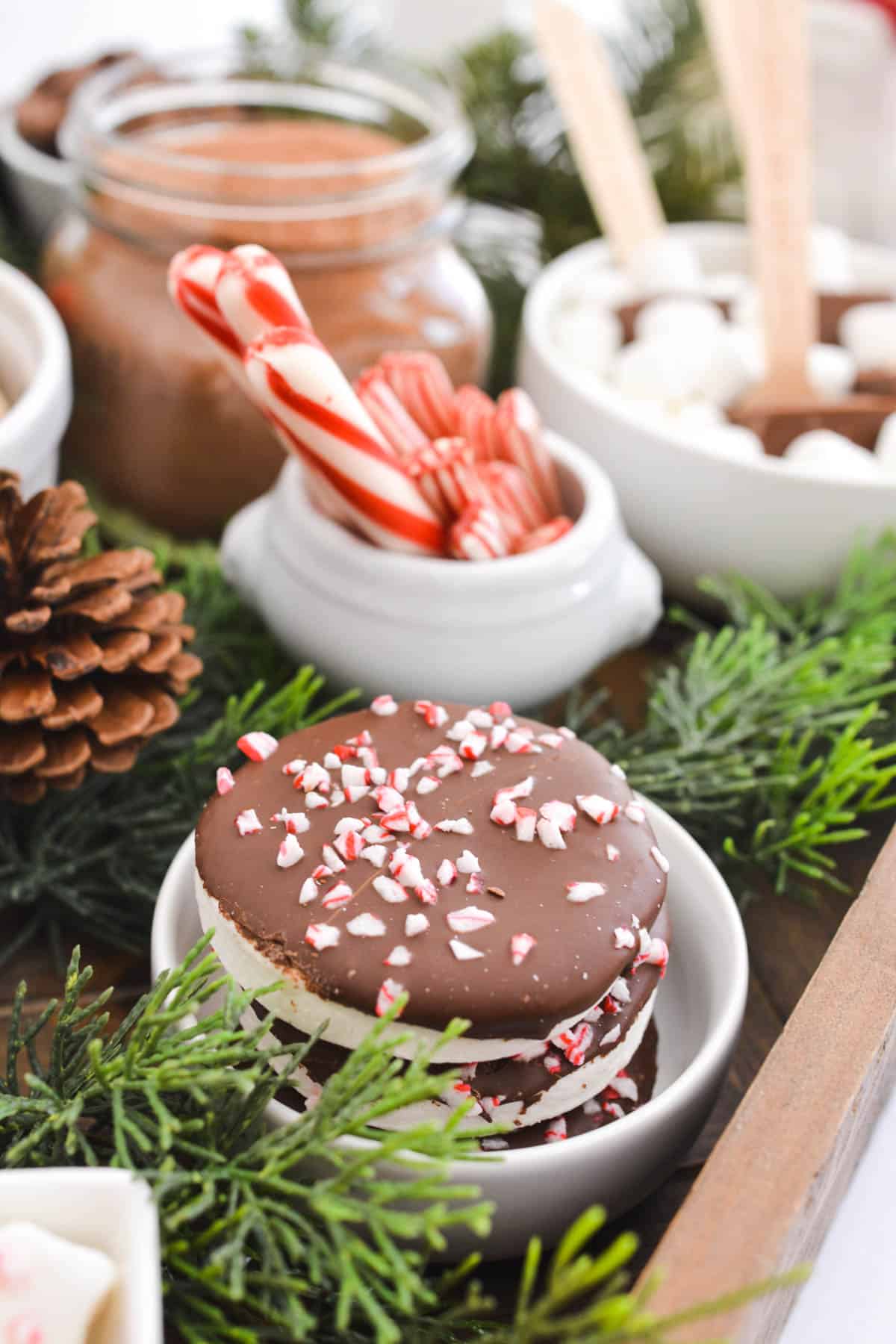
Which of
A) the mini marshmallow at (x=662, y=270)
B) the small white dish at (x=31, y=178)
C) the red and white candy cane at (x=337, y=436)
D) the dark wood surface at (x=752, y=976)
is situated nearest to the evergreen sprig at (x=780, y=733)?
the dark wood surface at (x=752, y=976)

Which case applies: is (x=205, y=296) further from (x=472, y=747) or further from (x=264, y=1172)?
(x=264, y=1172)

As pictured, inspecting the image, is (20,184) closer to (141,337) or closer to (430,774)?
(141,337)

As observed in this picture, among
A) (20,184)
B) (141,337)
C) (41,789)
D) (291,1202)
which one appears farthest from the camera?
(20,184)

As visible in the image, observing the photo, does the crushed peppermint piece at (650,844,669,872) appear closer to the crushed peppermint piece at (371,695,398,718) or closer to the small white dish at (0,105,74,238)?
the crushed peppermint piece at (371,695,398,718)

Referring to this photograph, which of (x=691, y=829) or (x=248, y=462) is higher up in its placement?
(x=248, y=462)

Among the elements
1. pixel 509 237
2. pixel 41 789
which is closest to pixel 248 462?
pixel 41 789

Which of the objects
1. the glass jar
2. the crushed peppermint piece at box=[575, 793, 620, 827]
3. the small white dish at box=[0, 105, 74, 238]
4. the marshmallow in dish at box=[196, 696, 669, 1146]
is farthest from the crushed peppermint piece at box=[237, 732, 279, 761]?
the small white dish at box=[0, 105, 74, 238]

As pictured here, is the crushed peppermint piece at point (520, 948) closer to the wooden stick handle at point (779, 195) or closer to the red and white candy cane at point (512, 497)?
the red and white candy cane at point (512, 497)
